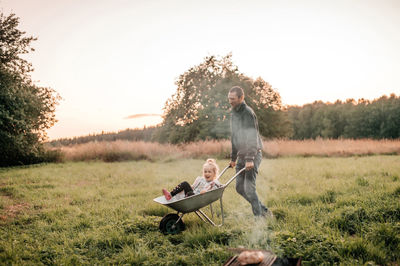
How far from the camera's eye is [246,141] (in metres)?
3.97

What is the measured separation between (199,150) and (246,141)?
12.1 meters

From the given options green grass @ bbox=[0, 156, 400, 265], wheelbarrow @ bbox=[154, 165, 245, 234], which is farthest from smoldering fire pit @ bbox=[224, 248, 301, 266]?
wheelbarrow @ bbox=[154, 165, 245, 234]

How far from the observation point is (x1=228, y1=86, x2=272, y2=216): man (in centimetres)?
391

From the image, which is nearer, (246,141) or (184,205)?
(184,205)

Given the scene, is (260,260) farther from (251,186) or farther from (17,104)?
(17,104)

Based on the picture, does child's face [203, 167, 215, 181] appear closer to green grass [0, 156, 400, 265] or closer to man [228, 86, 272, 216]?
man [228, 86, 272, 216]

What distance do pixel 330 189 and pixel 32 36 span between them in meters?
13.2

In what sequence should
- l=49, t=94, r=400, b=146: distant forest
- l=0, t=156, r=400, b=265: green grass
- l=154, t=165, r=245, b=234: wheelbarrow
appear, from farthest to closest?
l=49, t=94, r=400, b=146: distant forest
l=154, t=165, r=245, b=234: wheelbarrow
l=0, t=156, r=400, b=265: green grass

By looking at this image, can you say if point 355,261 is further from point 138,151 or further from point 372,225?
point 138,151

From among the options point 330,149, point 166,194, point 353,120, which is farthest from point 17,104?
point 353,120

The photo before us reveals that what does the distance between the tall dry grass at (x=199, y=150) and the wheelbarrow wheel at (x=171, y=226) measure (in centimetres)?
1101

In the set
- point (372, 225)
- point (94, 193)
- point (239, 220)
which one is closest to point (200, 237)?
point (239, 220)

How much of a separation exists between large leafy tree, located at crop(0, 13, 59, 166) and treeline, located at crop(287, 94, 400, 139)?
34080 mm

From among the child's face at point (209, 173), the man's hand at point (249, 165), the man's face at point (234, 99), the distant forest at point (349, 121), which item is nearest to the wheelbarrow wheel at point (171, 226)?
the child's face at point (209, 173)
